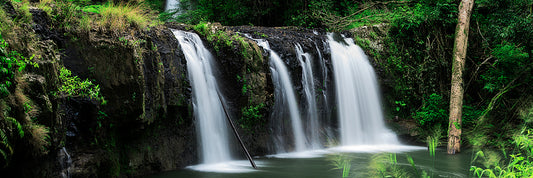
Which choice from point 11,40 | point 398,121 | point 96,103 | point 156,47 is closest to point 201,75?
point 156,47

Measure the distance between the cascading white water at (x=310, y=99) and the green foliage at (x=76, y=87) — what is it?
5.91 meters

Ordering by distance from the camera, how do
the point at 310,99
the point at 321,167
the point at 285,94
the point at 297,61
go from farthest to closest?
the point at 310,99 < the point at 297,61 < the point at 285,94 < the point at 321,167

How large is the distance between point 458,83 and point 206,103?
19.6 feet

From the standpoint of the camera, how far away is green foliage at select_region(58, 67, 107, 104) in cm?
559

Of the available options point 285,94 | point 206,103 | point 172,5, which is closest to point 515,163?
point 206,103

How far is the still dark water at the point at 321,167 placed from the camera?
7172 millimetres

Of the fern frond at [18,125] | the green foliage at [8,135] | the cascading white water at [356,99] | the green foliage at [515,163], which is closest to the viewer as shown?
the green foliage at [515,163]

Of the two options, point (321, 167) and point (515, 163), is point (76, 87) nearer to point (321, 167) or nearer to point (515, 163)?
point (321, 167)

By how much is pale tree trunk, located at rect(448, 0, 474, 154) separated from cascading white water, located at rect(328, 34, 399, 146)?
266 cm

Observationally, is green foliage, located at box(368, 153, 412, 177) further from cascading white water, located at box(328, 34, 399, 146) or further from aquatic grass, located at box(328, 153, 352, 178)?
cascading white water, located at box(328, 34, 399, 146)

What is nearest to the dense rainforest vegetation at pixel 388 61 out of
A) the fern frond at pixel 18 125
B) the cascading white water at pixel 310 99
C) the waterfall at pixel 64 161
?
the fern frond at pixel 18 125

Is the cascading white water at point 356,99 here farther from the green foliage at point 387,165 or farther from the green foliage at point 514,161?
the green foliage at point 387,165

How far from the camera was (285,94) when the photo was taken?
1025 centimetres

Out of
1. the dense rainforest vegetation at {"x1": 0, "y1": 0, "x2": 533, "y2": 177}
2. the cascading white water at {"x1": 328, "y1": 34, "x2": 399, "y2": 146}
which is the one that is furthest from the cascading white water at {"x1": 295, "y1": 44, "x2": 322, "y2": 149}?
the dense rainforest vegetation at {"x1": 0, "y1": 0, "x2": 533, "y2": 177}
